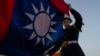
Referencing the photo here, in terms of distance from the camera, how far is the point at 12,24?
3875 millimetres

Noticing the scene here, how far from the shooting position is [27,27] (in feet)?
13.6

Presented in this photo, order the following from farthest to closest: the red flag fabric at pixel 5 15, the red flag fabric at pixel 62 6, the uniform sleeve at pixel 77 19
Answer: the uniform sleeve at pixel 77 19 → the red flag fabric at pixel 62 6 → the red flag fabric at pixel 5 15

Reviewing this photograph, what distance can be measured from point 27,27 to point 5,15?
417 millimetres

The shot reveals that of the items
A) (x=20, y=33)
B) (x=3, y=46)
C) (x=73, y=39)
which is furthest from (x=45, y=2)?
(x=73, y=39)

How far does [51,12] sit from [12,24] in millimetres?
970

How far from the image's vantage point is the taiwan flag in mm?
3822

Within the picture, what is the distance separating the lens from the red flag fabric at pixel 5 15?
3753 mm

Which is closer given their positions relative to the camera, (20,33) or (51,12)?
(20,33)

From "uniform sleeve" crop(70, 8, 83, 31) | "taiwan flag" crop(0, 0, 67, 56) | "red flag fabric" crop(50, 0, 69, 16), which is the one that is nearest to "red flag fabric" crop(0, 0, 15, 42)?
"taiwan flag" crop(0, 0, 67, 56)

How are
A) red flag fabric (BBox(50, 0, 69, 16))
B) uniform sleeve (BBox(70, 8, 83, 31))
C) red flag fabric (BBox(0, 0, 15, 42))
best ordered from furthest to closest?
uniform sleeve (BBox(70, 8, 83, 31)), red flag fabric (BBox(50, 0, 69, 16)), red flag fabric (BBox(0, 0, 15, 42))

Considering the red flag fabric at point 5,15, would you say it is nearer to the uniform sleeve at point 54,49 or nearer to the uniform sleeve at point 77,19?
the uniform sleeve at point 54,49

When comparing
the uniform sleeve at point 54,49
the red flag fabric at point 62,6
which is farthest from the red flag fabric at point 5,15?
the uniform sleeve at point 54,49

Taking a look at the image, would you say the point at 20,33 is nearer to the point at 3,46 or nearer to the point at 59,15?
the point at 3,46

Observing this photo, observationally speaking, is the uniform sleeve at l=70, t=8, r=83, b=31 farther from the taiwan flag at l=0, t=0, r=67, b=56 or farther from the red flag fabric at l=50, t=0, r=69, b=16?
the taiwan flag at l=0, t=0, r=67, b=56
